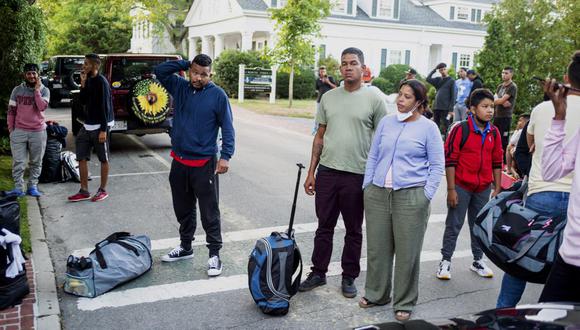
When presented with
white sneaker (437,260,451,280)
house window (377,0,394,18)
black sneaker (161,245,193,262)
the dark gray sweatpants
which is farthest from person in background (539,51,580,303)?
house window (377,0,394,18)

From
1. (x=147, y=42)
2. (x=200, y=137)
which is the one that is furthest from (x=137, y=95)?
(x=147, y=42)

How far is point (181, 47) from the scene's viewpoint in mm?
46844

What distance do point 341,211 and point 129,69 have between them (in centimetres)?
866

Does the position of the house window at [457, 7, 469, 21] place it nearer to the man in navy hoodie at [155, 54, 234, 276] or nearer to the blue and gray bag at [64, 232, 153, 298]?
the man in navy hoodie at [155, 54, 234, 276]

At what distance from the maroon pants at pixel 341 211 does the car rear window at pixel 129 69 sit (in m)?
8.19

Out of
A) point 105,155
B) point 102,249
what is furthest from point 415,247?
point 105,155

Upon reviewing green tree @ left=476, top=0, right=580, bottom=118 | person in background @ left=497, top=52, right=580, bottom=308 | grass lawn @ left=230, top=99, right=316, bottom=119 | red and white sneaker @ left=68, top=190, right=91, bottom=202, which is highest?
green tree @ left=476, top=0, right=580, bottom=118

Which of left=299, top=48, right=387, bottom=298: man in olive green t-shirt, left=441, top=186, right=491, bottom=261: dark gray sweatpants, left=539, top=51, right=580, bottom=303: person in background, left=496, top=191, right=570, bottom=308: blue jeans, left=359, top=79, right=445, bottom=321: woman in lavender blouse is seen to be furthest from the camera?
left=441, top=186, right=491, bottom=261: dark gray sweatpants

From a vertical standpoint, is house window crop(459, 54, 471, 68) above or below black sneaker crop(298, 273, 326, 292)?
above

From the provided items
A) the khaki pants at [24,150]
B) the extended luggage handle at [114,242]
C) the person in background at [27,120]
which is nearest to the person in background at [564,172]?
the extended luggage handle at [114,242]

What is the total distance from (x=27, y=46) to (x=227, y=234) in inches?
284

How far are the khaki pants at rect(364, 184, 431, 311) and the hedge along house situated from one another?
30.7 metres

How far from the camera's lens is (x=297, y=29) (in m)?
24.0

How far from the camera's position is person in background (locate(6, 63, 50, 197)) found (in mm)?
8180
